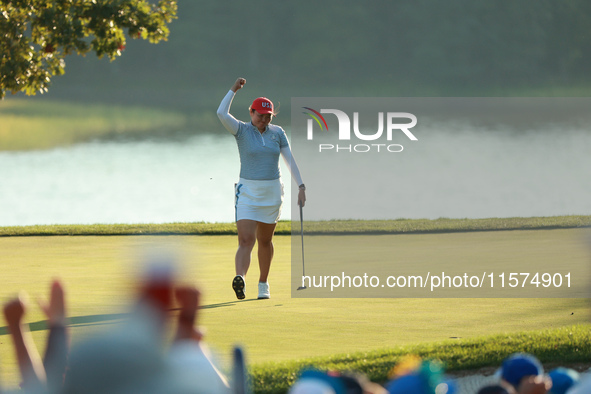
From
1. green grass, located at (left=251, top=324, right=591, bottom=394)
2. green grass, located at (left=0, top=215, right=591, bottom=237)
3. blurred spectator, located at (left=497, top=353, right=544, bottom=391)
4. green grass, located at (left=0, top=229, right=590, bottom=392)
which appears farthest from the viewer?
green grass, located at (left=0, top=215, right=591, bottom=237)

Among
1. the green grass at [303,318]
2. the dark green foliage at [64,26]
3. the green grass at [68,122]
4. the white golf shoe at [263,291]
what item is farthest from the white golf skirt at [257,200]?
the green grass at [68,122]

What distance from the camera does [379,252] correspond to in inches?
479

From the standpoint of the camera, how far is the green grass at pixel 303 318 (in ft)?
15.8

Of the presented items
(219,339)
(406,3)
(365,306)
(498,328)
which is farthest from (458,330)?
(406,3)

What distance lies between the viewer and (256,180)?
8.33 metres

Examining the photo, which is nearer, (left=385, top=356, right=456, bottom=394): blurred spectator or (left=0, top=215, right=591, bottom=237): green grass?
(left=385, top=356, right=456, bottom=394): blurred spectator

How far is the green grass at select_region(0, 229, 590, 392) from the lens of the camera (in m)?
4.81

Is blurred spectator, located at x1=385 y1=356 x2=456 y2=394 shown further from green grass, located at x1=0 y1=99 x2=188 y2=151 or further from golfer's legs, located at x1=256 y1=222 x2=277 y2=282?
green grass, located at x1=0 y1=99 x2=188 y2=151

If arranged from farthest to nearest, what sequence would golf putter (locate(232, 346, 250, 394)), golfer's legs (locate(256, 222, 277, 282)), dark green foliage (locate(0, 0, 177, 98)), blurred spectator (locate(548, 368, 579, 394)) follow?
dark green foliage (locate(0, 0, 177, 98)) → golfer's legs (locate(256, 222, 277, 282)) → blurred spectator (locate(548, 368, 579, 394)) → golf putter (locate(232, 346, 250, 394))

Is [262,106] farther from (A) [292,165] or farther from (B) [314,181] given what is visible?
(B) [314,181]

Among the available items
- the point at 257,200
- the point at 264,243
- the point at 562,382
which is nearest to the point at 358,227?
the point at 264,243

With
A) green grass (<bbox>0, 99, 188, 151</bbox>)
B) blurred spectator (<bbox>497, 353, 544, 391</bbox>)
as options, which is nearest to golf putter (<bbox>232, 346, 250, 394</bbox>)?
blurred spectator (<bbox>497, 353, 544, 391</bbox>)

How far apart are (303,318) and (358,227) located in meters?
9.86

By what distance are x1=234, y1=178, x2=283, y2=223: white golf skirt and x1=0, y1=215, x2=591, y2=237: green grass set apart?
6.73 metres
